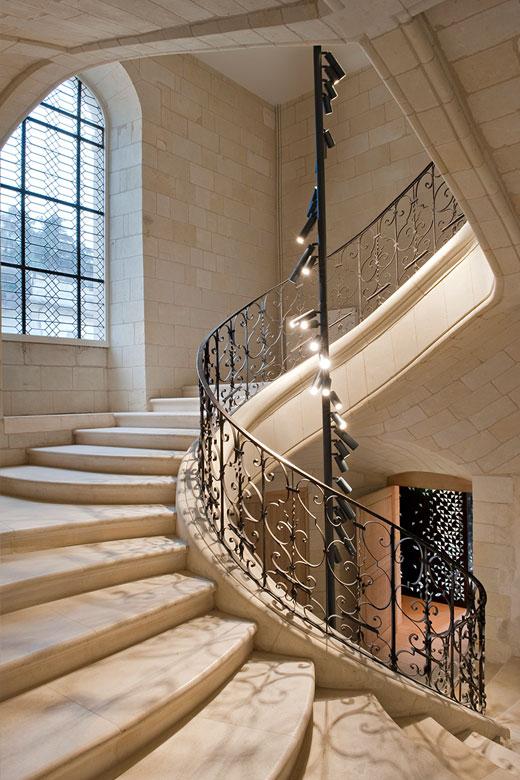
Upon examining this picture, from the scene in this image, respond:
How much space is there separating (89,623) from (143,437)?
2.31m

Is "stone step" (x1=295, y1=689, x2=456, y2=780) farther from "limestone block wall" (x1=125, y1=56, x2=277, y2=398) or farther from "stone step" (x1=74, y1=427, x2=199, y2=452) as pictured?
"limestone block wall" (x1=125, y1=56, x2=277, y2=398)

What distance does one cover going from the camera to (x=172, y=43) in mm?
2125

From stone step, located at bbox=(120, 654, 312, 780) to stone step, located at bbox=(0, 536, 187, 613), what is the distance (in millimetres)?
792

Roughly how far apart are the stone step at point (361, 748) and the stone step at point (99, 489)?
168 centimetres

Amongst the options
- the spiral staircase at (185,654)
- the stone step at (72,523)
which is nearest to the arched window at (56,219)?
the spiral staircase at (185,654)

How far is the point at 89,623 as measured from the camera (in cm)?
229

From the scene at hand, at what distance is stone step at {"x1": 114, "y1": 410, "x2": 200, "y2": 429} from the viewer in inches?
186

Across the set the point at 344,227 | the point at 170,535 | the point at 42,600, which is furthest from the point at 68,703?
the point at 344,227

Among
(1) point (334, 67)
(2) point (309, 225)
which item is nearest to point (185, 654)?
(2) point (309, 225)

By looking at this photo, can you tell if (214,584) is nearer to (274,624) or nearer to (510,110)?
(274,624)

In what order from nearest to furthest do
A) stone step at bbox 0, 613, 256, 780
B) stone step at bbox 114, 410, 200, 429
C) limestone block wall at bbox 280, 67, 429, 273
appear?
stone step at bbox 0, 613, 256, 780, stone step at bbox 114, 410, 200, 429, limestone block wall at bbox 280, 67, 429, 273

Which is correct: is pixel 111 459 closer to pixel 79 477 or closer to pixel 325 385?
pixel 79 477

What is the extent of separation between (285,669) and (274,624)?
0.80 ft

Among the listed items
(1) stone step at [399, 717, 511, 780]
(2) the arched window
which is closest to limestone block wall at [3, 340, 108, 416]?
(2) the arched window
